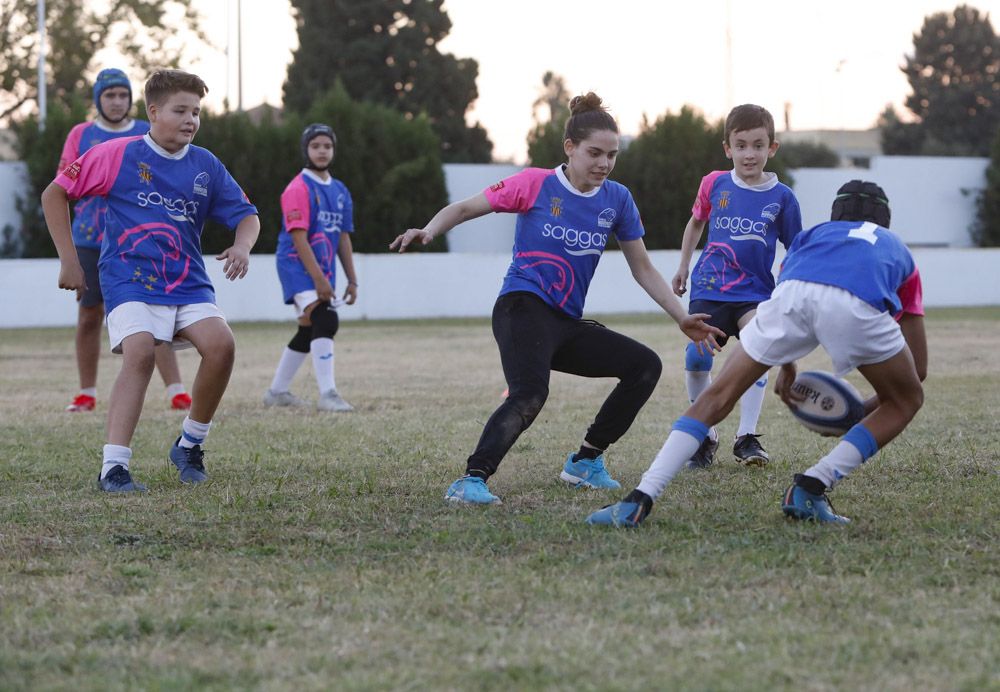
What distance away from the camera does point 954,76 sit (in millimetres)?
69250

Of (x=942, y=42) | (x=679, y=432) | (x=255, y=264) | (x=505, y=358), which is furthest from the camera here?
(x=942, y=42)

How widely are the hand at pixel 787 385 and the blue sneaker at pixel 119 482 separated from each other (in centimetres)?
272

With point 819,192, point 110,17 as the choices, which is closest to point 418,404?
point 819,192

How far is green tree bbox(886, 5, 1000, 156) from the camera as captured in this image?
212ft

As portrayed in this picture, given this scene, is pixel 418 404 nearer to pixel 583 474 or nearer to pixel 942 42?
pixel 583 474

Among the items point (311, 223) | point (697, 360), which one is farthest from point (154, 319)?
point (311, 223)

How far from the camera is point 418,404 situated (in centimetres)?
948

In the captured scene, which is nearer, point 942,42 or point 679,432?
point 679,432

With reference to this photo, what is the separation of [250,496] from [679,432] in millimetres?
1884

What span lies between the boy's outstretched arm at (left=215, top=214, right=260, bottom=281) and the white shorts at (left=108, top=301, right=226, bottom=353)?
22 centimetres

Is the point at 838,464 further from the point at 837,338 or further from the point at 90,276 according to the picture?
the point at 90,276

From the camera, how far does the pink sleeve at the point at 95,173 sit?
571cm

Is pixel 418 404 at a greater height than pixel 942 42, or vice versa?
pixel 942 42

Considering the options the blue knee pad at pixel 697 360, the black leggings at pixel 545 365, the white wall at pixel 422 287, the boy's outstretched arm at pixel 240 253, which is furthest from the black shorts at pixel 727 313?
the white wall at pixel 422 287
